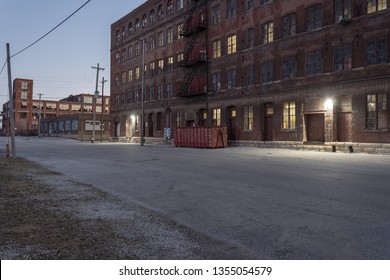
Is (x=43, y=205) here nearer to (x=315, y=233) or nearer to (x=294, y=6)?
(x=315, y=233)

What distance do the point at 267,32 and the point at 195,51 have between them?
1082 cm

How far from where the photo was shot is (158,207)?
22.5 ft

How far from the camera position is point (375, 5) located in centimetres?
2273

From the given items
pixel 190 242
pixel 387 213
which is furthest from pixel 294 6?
pixel 190 242

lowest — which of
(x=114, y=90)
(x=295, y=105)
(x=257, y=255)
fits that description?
(x=257, y=255)

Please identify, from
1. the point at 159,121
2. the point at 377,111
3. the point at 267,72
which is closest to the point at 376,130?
the point at 377,111

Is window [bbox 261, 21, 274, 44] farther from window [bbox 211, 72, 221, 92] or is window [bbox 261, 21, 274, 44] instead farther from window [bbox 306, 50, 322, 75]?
window [bbox 211, 72, 221, 92]

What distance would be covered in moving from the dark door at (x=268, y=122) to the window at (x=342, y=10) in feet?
28.5

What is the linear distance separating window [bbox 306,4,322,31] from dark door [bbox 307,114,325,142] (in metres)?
6.84

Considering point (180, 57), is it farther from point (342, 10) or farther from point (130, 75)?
point (342, 10)

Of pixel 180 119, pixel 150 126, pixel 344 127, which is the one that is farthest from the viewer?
pixel 150 126

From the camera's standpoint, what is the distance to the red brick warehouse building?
75.2 feet

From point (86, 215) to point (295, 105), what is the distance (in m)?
24.0

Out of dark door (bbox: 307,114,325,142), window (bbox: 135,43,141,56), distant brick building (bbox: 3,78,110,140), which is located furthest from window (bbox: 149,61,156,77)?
distant brick building (bbox: 3,78,110,140)
